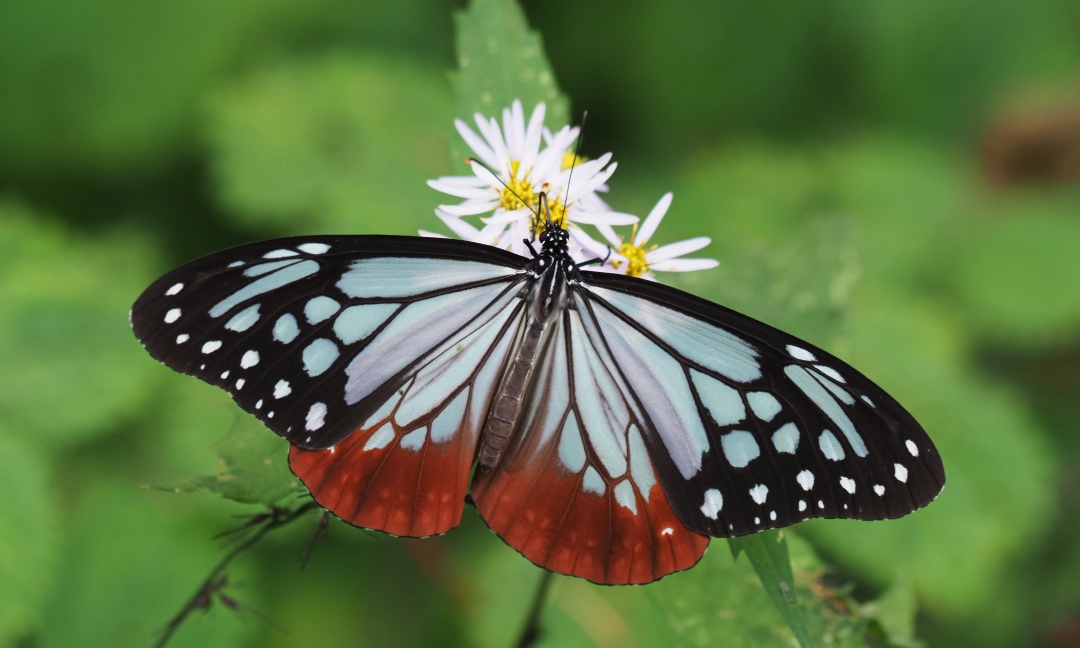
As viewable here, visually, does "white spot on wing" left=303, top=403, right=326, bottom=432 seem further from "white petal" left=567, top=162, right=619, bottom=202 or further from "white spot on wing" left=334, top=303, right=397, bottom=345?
"white petal" left=567, top=162, right=619, bottom=202

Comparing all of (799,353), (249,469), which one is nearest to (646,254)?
(799,353)

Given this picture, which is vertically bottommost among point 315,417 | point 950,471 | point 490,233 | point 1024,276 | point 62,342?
point 315,417

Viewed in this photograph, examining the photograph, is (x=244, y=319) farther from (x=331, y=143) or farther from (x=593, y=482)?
(x=331, y=143)

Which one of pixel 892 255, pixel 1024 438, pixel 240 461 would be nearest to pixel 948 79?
pixel 892 255

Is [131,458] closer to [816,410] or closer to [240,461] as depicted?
[240,461]

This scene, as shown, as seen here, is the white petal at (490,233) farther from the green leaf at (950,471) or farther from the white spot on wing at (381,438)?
the green leaf at (950,471)

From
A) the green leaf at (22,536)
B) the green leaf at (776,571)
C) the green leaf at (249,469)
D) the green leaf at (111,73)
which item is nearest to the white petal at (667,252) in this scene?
the green leaf at (776,571)
